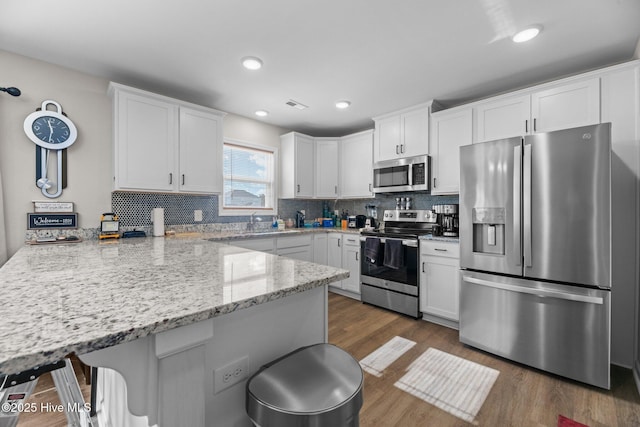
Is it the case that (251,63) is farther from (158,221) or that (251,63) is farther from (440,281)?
(440,281)

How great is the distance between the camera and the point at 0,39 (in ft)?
6.75

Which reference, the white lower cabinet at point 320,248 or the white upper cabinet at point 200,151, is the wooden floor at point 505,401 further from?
the white upper cabinet at point 200,151

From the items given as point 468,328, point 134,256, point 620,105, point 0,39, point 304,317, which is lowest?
point 468,328

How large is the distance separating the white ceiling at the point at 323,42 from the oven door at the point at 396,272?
1.75m

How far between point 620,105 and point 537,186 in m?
0.99

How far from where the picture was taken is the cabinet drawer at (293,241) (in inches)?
136

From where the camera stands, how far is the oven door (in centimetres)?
302

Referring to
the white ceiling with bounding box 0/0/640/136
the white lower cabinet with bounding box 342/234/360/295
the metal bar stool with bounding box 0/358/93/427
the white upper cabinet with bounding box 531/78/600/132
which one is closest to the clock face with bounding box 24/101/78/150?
the white ceiling with bounding box 0/0/640/136

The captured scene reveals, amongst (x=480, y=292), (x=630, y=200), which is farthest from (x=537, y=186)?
(x=480, y=292)

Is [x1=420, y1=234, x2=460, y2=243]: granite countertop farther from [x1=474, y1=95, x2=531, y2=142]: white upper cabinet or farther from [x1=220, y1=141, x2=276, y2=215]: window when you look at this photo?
[x1=220, y1=141, x2=276, y2=215]: window

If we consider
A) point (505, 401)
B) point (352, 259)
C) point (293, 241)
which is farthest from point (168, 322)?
point (352, 259)

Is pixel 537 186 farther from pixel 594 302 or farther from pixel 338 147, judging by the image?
pixel 338 147

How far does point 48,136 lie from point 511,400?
13.3ft

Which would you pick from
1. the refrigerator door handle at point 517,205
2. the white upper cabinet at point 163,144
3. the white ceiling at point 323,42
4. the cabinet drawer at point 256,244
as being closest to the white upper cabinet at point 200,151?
the white upper cabinet at point 163,144
